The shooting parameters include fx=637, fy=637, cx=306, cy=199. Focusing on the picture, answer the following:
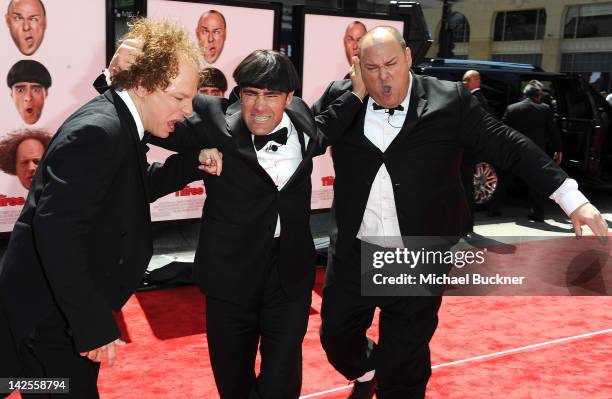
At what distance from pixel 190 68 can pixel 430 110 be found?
1.29 metres

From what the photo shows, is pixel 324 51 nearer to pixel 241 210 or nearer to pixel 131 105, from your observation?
pixel 241 210

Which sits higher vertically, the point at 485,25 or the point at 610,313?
the point at 485,25

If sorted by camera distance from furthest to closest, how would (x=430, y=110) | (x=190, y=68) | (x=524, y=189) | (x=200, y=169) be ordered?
1. (x=524, y=189)
2. (x=430, y=110)
3. (x=200, y=169)
4. (x=190, y=68)

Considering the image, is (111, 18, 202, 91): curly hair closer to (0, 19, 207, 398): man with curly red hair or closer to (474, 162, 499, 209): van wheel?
(0, 19, 207, 398): man with curly red hair

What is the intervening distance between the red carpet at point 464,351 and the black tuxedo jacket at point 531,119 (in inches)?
139

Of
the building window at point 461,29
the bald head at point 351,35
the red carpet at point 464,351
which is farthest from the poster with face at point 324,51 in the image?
the building window at point 461,29

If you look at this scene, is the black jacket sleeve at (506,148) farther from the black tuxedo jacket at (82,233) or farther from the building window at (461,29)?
the building window at (461,29)

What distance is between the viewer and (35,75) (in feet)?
16.6

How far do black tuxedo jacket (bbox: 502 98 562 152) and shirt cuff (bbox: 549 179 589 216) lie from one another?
6118 mm

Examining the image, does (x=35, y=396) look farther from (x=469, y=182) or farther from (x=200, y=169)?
(x=469, y=182)

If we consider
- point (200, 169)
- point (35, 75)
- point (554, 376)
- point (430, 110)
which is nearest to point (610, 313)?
point (554, 376)

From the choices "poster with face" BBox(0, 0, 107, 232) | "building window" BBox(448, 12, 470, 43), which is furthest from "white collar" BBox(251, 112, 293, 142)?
"building window" BBox(448, 12, 470, 43)

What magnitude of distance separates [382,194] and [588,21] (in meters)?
31.2

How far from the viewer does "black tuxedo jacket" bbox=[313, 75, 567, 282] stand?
299cm
